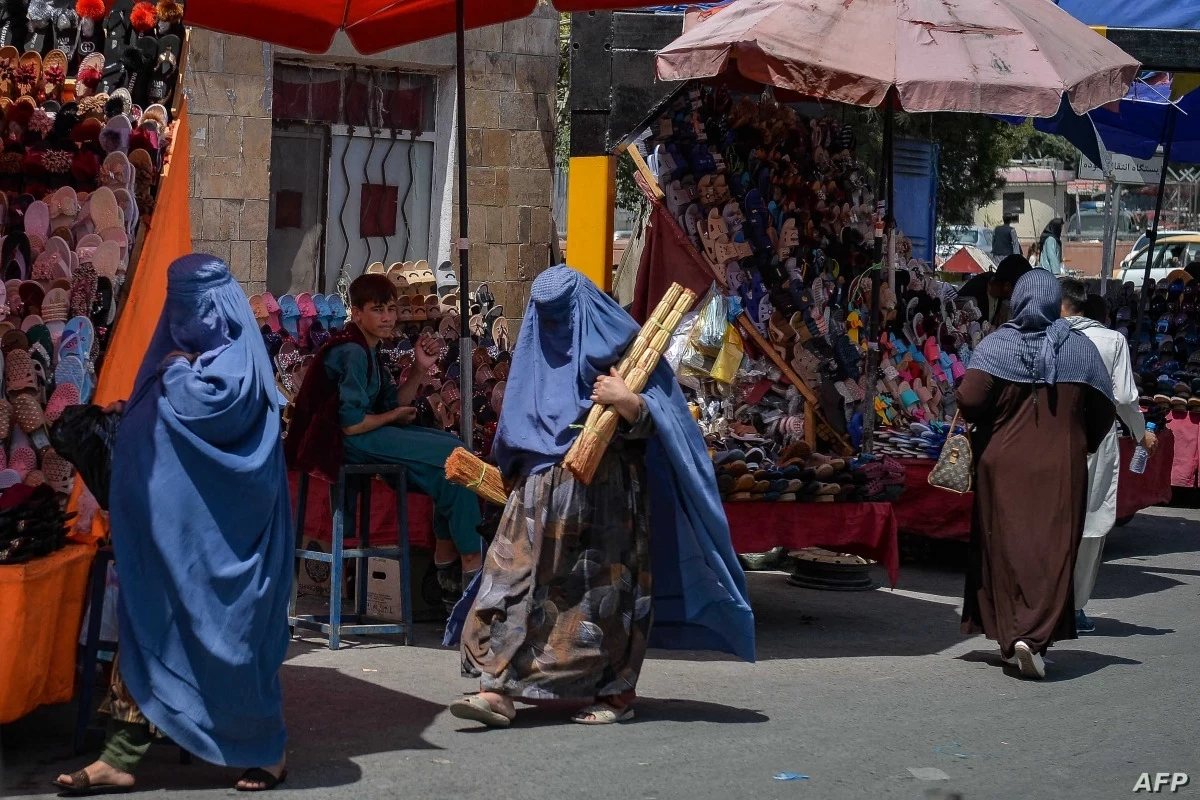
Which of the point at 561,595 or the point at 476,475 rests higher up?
the point at 476,475

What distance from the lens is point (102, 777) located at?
14.1 ft

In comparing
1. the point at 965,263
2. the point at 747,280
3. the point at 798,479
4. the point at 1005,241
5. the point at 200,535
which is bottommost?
the point at 798,479

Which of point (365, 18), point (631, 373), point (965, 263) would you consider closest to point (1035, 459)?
point (631, 373)

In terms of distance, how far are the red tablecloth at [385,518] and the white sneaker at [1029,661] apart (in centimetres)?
262

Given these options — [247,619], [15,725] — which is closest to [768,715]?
[247,619]

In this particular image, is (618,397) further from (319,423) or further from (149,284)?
(149,284)

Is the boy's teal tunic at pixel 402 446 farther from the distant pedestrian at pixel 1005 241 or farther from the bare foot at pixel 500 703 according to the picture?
the distant pedestrian at pixel 1005 241

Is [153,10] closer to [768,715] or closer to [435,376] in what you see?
[435,376]

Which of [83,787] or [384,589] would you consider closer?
[83,787]

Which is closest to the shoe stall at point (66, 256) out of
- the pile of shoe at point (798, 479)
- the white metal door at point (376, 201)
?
the pile of shoe at point (798, 479)

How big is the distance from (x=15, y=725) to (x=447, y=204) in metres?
7.52

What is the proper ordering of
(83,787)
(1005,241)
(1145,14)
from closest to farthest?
(83,787) → (1145,14) → (1005,241)

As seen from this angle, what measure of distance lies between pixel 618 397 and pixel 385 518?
211 centimetres

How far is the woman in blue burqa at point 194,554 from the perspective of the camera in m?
4.29
